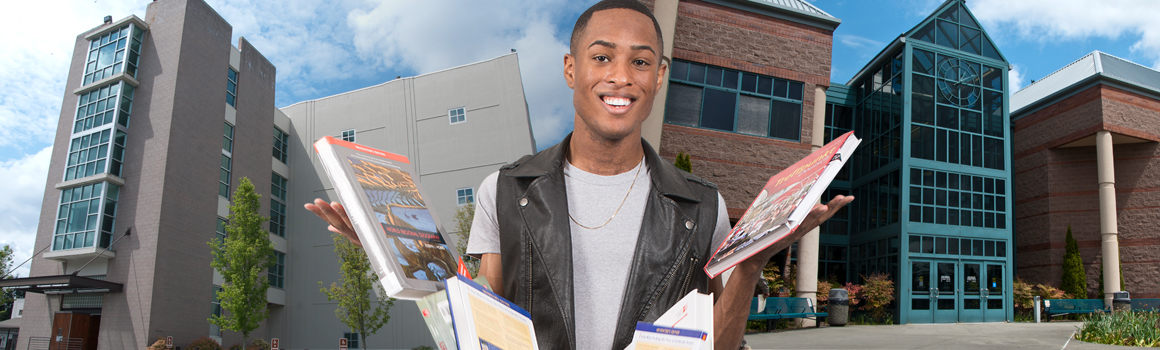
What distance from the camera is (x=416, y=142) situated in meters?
25.7

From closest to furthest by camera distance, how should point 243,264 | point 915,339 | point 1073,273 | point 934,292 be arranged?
1. point 915,339
2. point 934,292
3. point 243,264
4. point 1073,273

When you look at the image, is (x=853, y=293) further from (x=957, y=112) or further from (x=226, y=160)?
(x=226, y=160)

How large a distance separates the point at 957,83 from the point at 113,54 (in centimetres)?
3143

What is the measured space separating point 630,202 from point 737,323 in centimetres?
49

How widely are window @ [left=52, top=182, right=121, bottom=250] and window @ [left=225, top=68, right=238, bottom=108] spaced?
5.99m

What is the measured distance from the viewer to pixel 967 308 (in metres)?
19.4

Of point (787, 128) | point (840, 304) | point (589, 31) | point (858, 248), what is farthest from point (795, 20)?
point (589, 31)

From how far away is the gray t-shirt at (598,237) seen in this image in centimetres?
174

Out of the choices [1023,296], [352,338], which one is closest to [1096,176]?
[1023,296]

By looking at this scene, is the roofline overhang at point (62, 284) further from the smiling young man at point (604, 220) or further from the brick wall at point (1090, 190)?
the brick wall at point (1090, 190)

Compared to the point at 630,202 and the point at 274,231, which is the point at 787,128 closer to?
the point at 630,202

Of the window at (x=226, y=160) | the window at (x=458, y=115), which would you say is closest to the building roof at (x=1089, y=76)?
the window at (x=458, y=115)

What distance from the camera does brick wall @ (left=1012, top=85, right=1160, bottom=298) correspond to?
23203 millimetres

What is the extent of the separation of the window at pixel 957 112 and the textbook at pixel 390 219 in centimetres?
2157
